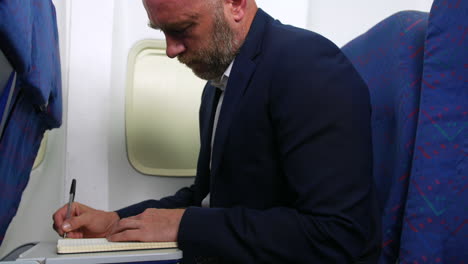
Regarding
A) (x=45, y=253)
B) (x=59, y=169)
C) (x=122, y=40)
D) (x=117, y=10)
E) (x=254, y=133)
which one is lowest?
(x=59, y=169)

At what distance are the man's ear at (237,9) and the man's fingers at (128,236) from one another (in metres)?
0.54

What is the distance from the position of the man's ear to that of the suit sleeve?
195 millimetres

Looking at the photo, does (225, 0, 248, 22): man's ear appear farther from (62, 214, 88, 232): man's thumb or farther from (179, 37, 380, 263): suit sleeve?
(62, 214, 88, 232): man's thumb

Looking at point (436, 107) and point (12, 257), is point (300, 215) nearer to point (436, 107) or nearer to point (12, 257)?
point (436, 107)

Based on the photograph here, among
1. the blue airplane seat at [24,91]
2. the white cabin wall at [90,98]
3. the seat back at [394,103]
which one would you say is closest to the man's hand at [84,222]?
the blue airplane seat at [24,91]

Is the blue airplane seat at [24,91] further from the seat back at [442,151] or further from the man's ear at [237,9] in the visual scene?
the seat back at [442,151]

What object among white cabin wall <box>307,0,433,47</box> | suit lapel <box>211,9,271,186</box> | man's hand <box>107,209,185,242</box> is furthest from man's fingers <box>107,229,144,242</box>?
white cabin wall <box>307,0,433,47</box>

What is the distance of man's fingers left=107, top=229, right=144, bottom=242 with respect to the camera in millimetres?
717

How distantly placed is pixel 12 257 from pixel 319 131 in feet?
2.19

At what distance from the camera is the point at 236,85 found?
3.02 feet

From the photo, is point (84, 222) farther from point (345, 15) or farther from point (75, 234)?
point (345, 15)

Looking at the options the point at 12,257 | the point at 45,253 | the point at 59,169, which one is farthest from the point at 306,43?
the point at 59,169

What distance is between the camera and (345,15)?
1757mm

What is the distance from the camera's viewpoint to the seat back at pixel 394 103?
3.01 feet
